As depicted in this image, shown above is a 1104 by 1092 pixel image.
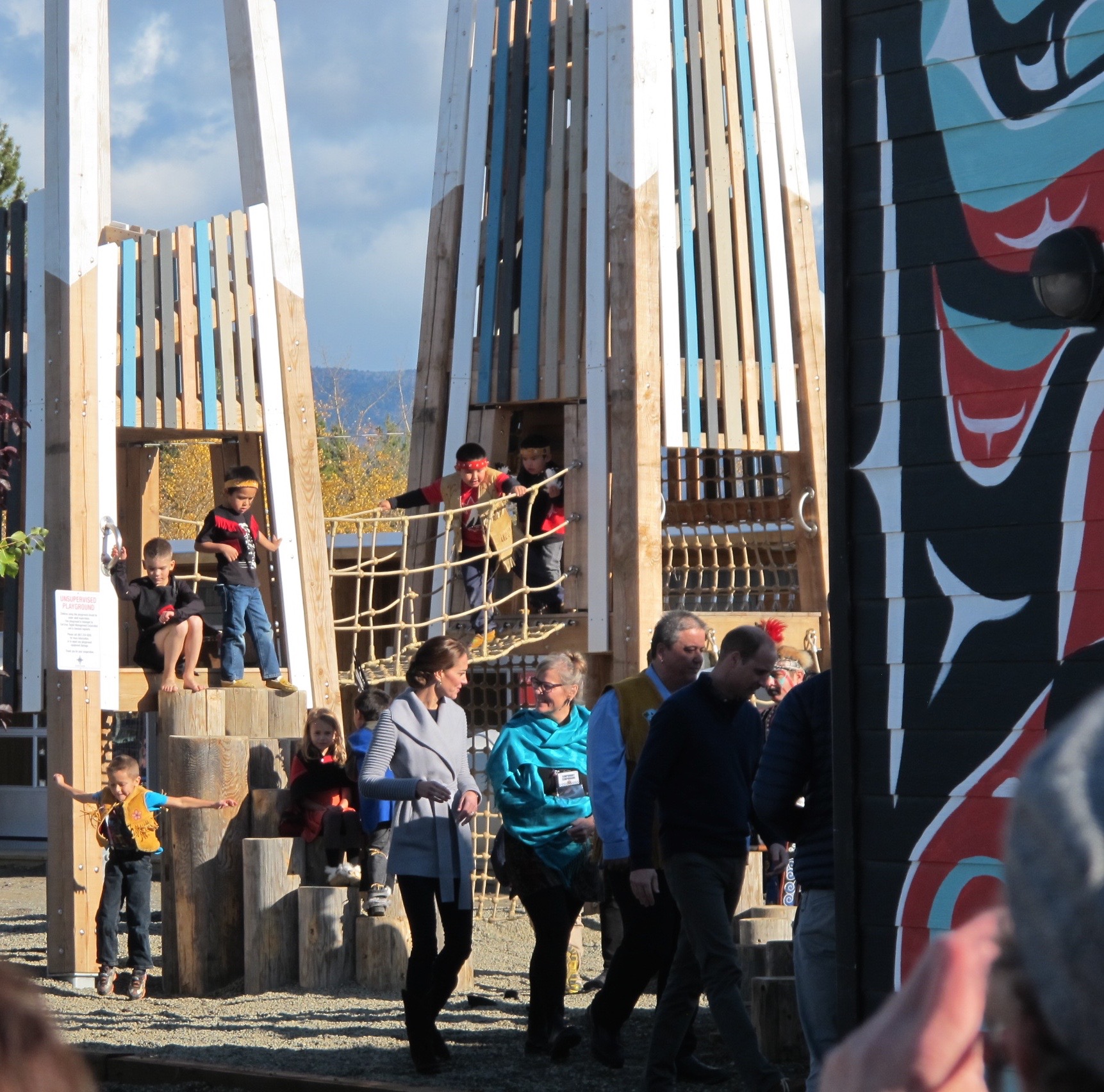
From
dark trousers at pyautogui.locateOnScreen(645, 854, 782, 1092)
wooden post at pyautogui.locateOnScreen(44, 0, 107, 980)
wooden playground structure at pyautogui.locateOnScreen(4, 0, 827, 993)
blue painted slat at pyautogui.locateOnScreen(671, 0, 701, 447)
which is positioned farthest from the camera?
blue painted slat at pyautogui.locateOnScreen(671, 0, 701, 447)

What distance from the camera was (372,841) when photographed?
10.2 metres

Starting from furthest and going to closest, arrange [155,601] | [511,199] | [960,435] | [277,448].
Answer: [511,199] → [277,448] → [155,601] → [960,435]

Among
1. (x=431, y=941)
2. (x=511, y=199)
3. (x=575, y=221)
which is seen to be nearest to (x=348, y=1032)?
(x=431, y=941)

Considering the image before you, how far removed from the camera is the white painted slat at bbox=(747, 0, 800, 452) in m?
13.4

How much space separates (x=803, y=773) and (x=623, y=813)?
4.61 ft

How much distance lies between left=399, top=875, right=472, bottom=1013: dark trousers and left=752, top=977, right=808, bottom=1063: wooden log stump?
1263mm

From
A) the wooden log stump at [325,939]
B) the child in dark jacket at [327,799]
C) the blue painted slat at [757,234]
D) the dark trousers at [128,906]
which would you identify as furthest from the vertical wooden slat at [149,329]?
the blue painted slat at [757,234]

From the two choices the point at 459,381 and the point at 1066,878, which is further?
the point at 459,381

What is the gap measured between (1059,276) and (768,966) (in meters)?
4.02

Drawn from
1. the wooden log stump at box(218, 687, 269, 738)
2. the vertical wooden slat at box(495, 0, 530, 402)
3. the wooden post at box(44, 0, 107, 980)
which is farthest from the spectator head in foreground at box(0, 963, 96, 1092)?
the vertical wooden slat at box(495, 0, 530, 402)

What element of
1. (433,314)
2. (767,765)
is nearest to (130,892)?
(767,765)

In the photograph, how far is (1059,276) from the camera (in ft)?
15.5

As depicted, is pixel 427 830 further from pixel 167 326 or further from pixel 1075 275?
pixel 167 326

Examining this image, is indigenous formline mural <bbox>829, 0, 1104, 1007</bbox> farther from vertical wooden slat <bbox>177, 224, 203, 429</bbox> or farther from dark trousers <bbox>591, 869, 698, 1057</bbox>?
vertical wooden slat <bbox>177, 224, 203, 429</bbox>
